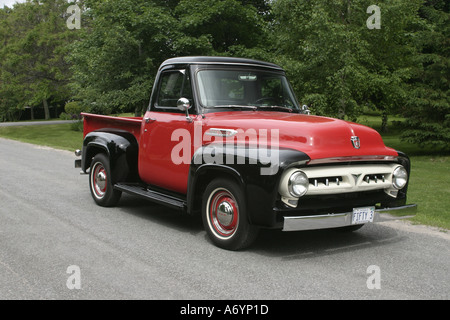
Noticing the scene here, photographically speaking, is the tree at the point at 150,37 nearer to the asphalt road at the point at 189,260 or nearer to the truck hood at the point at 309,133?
the asphalt road at the point at 189,260

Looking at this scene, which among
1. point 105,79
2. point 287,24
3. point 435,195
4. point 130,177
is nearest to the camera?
point 130,177

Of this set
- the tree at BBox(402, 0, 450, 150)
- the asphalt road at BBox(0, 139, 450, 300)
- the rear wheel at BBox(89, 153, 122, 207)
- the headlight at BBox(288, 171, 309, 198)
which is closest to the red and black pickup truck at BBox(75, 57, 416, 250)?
the headlight at BBox(288, 171, 309, 198)

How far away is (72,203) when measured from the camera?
8570 mm

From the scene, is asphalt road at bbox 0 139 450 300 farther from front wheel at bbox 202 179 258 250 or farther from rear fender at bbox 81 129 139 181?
rear fender at bbox 81 129 139 181

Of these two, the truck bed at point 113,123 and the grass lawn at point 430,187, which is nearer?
the truck bed at point 113,123

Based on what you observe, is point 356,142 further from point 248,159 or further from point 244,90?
point 244,90

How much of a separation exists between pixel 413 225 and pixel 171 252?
140 inches

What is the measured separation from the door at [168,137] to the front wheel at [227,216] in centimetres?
62

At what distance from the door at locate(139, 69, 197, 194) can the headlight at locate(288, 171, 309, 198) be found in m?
1.66

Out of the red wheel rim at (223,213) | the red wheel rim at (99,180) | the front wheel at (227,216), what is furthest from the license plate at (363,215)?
the red wheel rim at (99,180)

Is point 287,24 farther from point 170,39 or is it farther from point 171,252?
point 171,252

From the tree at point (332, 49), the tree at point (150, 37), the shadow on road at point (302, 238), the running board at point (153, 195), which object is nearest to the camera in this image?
the shadow on road at point (302, 238)

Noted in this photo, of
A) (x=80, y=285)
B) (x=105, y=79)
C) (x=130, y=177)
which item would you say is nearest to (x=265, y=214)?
(x=80, y=285)

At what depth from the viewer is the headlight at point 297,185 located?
5203mm
